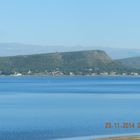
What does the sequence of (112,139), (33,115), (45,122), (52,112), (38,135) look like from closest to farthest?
(112,139)
(38,135)
(45,122)
(33,115)
(52,112)

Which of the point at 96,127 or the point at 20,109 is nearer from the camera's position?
the point at 96,127

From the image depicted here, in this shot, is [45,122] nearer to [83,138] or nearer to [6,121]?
[6,121]

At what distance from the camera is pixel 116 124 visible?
46438 millimetres

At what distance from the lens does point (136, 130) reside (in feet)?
136

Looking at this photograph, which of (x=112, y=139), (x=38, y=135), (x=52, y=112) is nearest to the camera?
(x=112, y=139)

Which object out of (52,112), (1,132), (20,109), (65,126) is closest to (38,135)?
(1,132)

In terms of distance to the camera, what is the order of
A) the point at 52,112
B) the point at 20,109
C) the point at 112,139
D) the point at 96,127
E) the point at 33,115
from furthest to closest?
the point at 20,109 → the point at 52,112 → the point at 33,115 → the point at 96,127 → the point at 112,139

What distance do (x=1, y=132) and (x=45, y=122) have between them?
8170mm

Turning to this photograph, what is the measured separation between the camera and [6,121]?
164 feet

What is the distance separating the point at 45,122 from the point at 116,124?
5.87m

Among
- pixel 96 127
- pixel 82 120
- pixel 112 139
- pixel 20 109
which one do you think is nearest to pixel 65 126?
pixel 96 127

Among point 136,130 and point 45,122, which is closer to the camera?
point 136,130

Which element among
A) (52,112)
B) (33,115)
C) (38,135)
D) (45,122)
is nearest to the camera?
(38,135)

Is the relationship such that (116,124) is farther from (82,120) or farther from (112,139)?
(112,139)
